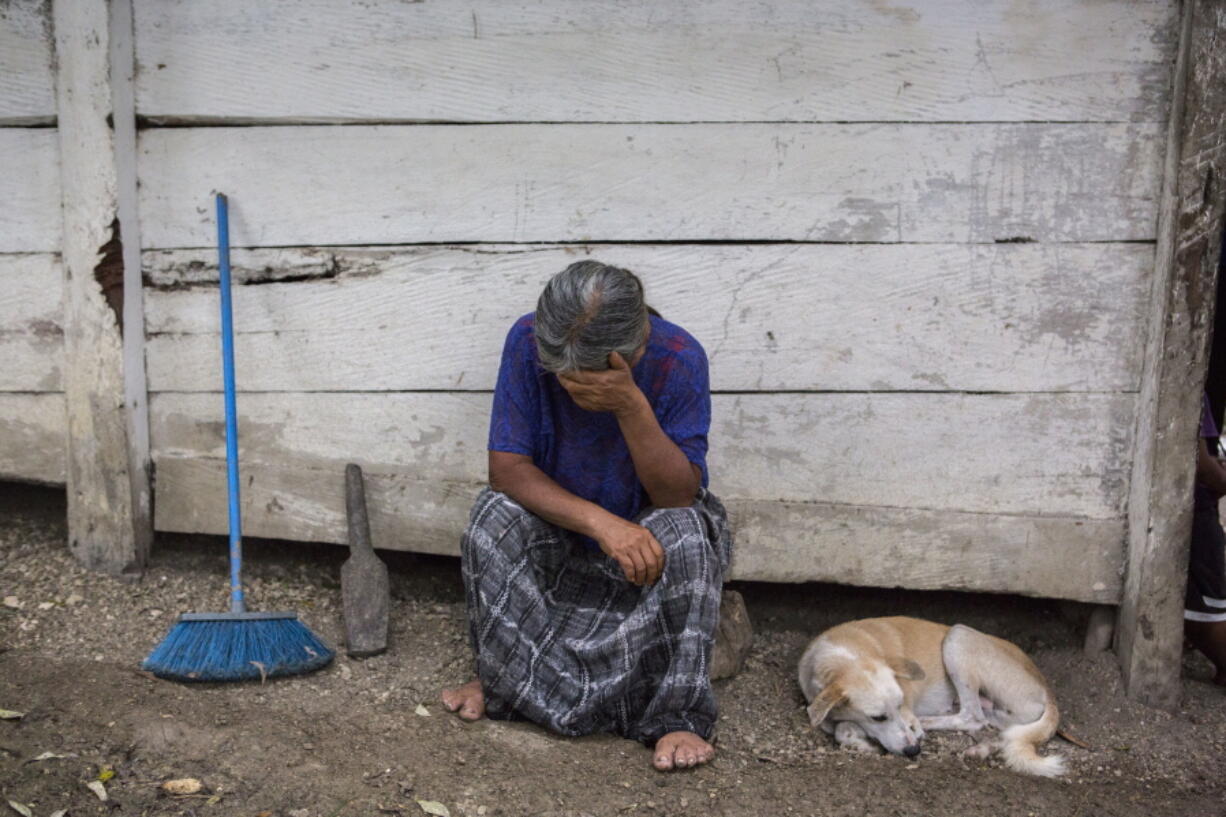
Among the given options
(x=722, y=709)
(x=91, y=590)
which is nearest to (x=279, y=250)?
(x=91, y=590)

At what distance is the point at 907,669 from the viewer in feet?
10.5

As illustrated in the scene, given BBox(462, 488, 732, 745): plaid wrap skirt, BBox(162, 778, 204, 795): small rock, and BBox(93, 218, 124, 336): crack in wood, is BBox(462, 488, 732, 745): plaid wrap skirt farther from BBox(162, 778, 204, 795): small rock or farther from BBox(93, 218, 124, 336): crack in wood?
BBox(93, 218, 124, 336): crack in wood

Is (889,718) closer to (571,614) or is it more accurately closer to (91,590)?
(571,614)

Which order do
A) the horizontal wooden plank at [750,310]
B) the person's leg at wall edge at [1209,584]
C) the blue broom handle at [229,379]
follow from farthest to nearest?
the person's leg at wall edge at [1209,584] < the blue broom handle at [229,379] < the horizontal wooden plank at [750,310]

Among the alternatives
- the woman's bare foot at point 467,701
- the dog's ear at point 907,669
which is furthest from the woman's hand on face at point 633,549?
the dog's ear at point 907,669

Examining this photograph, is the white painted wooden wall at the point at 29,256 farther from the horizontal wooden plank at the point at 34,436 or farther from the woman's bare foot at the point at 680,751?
the woman's bare foot at the point at 680,751

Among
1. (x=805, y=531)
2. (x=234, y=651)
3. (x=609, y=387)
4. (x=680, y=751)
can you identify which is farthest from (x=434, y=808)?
(x=805, y=531)

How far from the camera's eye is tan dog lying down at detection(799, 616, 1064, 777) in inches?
119

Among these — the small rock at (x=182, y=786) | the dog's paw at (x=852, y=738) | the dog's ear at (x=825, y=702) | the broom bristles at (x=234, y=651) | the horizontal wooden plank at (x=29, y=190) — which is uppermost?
the horizontal wooden plank at (x=29, y=190)

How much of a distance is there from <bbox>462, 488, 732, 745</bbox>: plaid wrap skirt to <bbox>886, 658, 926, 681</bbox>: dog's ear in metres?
0.64

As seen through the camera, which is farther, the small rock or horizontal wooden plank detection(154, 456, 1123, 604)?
horizontal wooden plank detection(154, 456, 1123, 604)

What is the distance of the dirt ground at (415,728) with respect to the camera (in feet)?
8.06

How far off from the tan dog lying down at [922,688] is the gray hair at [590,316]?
1.17m

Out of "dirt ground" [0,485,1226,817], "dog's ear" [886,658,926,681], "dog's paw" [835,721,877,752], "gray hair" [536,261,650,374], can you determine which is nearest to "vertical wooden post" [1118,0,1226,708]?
"dirt ground" [0,485,1226,817]
